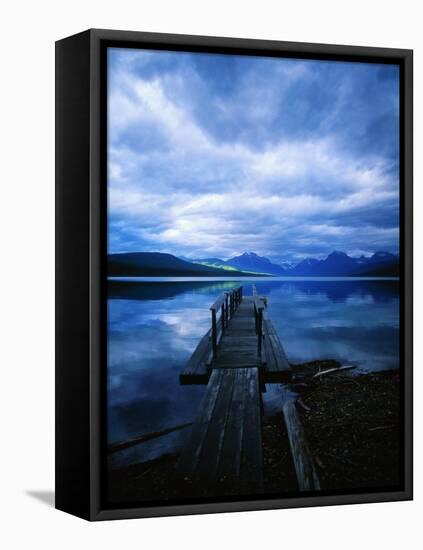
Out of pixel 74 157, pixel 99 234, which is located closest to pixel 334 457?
pixel 99 234

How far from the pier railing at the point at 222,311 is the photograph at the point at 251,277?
1 cm

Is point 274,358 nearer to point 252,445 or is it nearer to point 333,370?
point 333,370

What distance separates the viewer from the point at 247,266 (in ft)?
21.6

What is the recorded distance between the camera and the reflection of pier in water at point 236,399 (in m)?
6.36

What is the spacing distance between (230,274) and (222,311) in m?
0.25

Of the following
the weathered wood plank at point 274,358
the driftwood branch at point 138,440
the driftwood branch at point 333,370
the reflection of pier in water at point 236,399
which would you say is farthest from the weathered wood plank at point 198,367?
the driftwood branch at point 333,370

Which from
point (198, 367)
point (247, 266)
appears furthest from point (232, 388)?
point (247, 266)

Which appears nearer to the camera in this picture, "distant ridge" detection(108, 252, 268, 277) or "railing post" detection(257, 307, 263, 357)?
"distant ridge" detection(108, 252, 268, 277)

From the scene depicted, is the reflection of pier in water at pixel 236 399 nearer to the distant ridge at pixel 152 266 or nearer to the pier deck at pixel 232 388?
the pier deck at pixel 232 388

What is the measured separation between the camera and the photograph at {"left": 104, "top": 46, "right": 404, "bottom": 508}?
630 centimetres

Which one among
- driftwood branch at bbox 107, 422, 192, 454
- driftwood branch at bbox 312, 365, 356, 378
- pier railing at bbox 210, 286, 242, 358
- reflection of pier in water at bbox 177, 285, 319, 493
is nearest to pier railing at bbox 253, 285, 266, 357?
reflection of pier in water at bbox 177, 285, 319, 493

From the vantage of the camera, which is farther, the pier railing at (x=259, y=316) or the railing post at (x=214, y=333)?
the pier railing at (x=259, y=316)

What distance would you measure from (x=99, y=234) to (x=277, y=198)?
3.98ft

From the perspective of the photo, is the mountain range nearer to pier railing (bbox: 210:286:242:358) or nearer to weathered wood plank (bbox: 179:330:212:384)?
pier railing (bbox: 210:286:242:358)
